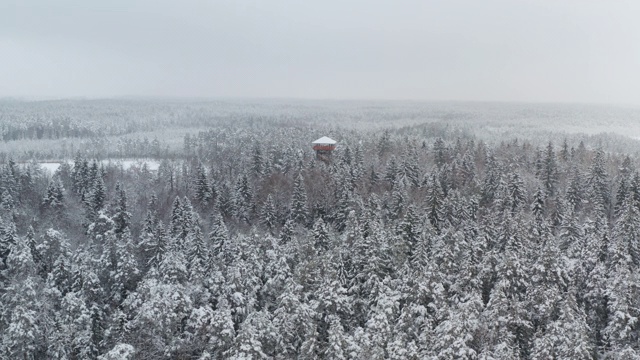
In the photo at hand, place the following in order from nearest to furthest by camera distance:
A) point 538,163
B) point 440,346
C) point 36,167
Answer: point 440,346 → point 538,163 → point 36,167

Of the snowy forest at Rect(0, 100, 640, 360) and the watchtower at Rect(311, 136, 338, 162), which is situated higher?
the watchtower at Rect(311, 136, 338, 162)

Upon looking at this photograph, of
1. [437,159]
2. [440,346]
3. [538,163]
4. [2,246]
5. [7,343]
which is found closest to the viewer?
[440,346]

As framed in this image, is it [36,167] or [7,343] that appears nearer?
[7,343]

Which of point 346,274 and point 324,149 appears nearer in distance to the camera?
point 346,274

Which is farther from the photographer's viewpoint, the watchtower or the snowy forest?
the watchtower

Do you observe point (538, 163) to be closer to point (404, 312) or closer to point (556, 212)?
point (556, 212)

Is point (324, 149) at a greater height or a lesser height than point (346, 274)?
greater

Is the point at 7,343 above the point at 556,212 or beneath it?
beneath

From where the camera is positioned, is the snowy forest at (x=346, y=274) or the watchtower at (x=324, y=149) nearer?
the snowy forest at (x=346, y=274)

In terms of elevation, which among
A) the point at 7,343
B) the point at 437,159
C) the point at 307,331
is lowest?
the point at 7,343

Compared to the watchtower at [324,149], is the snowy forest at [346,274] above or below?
below

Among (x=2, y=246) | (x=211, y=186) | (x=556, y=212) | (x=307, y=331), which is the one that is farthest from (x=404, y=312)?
(x=211, y=186)
